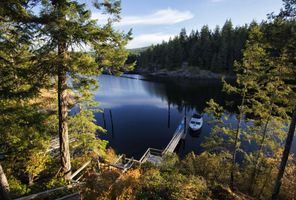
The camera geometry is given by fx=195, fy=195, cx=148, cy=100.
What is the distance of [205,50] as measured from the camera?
7588 centimetres

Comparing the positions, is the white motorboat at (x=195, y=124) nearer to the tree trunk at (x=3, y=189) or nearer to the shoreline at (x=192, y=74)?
the tree trunk at (x=3, y=189)

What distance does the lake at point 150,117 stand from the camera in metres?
25.2

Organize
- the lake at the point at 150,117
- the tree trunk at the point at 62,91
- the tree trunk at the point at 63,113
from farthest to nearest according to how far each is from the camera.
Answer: the lake at the point at 150,117 < the tree trunk at the point at 63,113 < the tree trunk at the point at 62,91

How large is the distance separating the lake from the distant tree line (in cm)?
1883

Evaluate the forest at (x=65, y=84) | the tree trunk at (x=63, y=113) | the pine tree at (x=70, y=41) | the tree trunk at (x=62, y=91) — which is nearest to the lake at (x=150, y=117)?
the tree trunk at (x=63, y=113)

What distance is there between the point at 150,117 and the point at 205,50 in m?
51.6

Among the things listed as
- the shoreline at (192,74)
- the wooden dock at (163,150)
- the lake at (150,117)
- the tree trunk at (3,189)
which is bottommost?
the lake at (150,117)

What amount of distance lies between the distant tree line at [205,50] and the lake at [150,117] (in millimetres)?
18829

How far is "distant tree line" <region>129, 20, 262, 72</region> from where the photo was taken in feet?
225

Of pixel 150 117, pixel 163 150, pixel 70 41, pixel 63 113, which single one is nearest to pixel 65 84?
pixel 63 113

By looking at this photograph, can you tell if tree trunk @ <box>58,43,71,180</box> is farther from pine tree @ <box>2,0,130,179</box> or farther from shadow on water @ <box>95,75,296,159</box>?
shadow on water @ <box>95,75,296,159</box>

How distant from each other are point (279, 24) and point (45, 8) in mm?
7988

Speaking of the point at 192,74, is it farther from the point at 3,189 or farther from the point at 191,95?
the point at 3,189

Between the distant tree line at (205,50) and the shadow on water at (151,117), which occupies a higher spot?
the distant tree line at (205,50)
